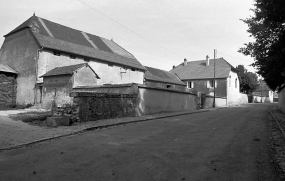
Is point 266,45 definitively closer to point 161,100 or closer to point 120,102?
point 161,100

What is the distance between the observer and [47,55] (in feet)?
74.8

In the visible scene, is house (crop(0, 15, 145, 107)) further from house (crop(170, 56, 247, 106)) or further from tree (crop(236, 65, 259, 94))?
tree (crop(236, 65, 259, 94))

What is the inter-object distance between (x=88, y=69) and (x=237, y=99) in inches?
1578

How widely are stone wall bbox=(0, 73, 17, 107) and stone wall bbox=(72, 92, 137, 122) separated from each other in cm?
1518

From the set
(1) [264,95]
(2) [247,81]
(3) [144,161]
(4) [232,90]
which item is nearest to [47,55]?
(3) [144,161]

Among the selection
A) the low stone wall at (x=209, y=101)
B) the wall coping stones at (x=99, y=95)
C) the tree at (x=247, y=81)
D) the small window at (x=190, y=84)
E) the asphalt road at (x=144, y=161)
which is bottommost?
the asphalt road at (x=144, y=161)

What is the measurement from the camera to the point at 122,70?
102ft

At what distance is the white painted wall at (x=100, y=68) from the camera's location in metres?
22.5

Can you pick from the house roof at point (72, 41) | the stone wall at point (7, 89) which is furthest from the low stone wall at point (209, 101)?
the stone wall at point (7, 89)

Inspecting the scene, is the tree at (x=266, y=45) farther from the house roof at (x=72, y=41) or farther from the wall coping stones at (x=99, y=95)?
the house roof at (x=72, y=41)

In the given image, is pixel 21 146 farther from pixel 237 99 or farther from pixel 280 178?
pixel 237 99

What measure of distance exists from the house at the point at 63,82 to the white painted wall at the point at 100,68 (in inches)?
70.1

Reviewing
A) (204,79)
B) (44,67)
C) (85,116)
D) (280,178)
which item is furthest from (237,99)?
(280,178)

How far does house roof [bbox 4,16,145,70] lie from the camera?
940 inches
